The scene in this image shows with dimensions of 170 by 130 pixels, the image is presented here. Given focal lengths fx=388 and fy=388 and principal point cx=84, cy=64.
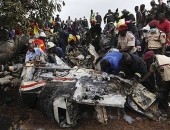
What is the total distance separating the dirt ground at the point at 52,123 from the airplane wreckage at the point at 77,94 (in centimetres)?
12

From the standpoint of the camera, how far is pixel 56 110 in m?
7.17

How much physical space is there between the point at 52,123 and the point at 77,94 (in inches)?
29.9

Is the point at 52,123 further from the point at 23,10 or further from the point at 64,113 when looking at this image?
the point at 23,10

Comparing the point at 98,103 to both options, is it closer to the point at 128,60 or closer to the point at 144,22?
the point at 128,60

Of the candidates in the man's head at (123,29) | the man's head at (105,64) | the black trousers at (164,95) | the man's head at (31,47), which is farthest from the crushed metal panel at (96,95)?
the man's head at (31,47)

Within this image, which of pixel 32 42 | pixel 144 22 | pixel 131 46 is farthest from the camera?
pixel 144 22

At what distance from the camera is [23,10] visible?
8.93 metres

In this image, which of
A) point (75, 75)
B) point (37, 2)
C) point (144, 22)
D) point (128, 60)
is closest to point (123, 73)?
point (128, 60)

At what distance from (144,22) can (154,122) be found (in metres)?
7.33

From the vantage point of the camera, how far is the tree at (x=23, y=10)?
28.4ft

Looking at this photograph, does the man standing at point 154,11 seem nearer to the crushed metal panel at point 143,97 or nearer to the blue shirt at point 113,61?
the blue shirt at point 113,61

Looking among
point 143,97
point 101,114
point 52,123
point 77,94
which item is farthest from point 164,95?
point 52,123

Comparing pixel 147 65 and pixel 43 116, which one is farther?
pixel 147 65

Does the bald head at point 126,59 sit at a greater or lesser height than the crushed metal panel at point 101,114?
greater
